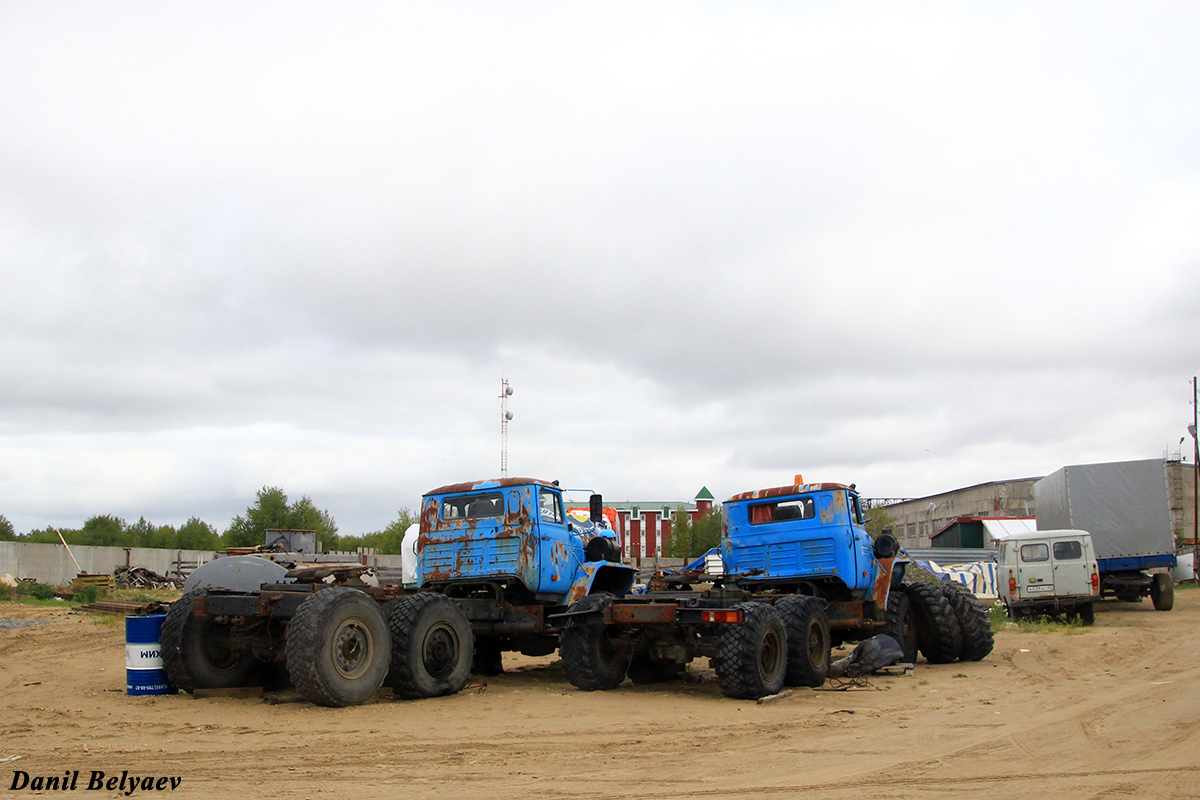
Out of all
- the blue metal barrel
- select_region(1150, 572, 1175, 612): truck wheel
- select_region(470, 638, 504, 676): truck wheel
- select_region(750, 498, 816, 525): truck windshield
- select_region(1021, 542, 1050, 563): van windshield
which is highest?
select_region(750, 498, 816, 525): truck windshield

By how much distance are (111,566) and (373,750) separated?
131 ft

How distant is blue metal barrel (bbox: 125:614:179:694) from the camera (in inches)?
430

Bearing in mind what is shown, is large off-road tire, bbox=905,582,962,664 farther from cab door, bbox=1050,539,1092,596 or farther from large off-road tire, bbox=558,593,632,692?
cab door, bbox=1050,539,1092,596

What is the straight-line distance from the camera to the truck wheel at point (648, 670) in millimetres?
12320

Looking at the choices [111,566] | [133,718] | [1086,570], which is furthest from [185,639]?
[111,566]

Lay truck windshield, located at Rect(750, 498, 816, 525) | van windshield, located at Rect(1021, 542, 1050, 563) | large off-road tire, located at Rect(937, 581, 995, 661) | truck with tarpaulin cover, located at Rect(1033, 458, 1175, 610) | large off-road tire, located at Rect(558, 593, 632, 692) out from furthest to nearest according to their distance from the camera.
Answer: truck with tarpaulin cover, located at Rect(1033, 458, 1175, 610)
van windshield, located at Rect(1021, 542, 1050, 563)
large off-road tire, located at Rect(937, 581, 995, 661)
truck windshield, located at Rect(750, 498, 816, 525)
large off-road tire, located at Rect(558, 593, 632, 692)

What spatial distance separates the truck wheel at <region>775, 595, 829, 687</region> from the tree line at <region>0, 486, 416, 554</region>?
5593 cm

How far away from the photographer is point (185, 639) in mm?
10844

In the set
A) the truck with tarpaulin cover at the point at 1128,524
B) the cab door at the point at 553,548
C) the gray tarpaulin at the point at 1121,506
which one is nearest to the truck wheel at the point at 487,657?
the cab door at the point at 553,548

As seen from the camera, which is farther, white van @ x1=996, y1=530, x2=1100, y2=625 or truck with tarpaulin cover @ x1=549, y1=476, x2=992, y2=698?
white van @ x1=996, y1=530, x2=1100, y2=625

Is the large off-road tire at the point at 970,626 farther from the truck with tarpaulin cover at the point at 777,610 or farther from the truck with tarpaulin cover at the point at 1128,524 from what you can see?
the truck with tarpaulin cover at the point at 1128,524

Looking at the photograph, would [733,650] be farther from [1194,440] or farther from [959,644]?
[1194,440]

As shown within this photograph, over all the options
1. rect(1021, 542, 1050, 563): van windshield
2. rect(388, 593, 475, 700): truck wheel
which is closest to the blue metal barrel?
rect(388, 593, 475, 700): truck wheel

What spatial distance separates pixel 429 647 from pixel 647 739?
3.73 metres
